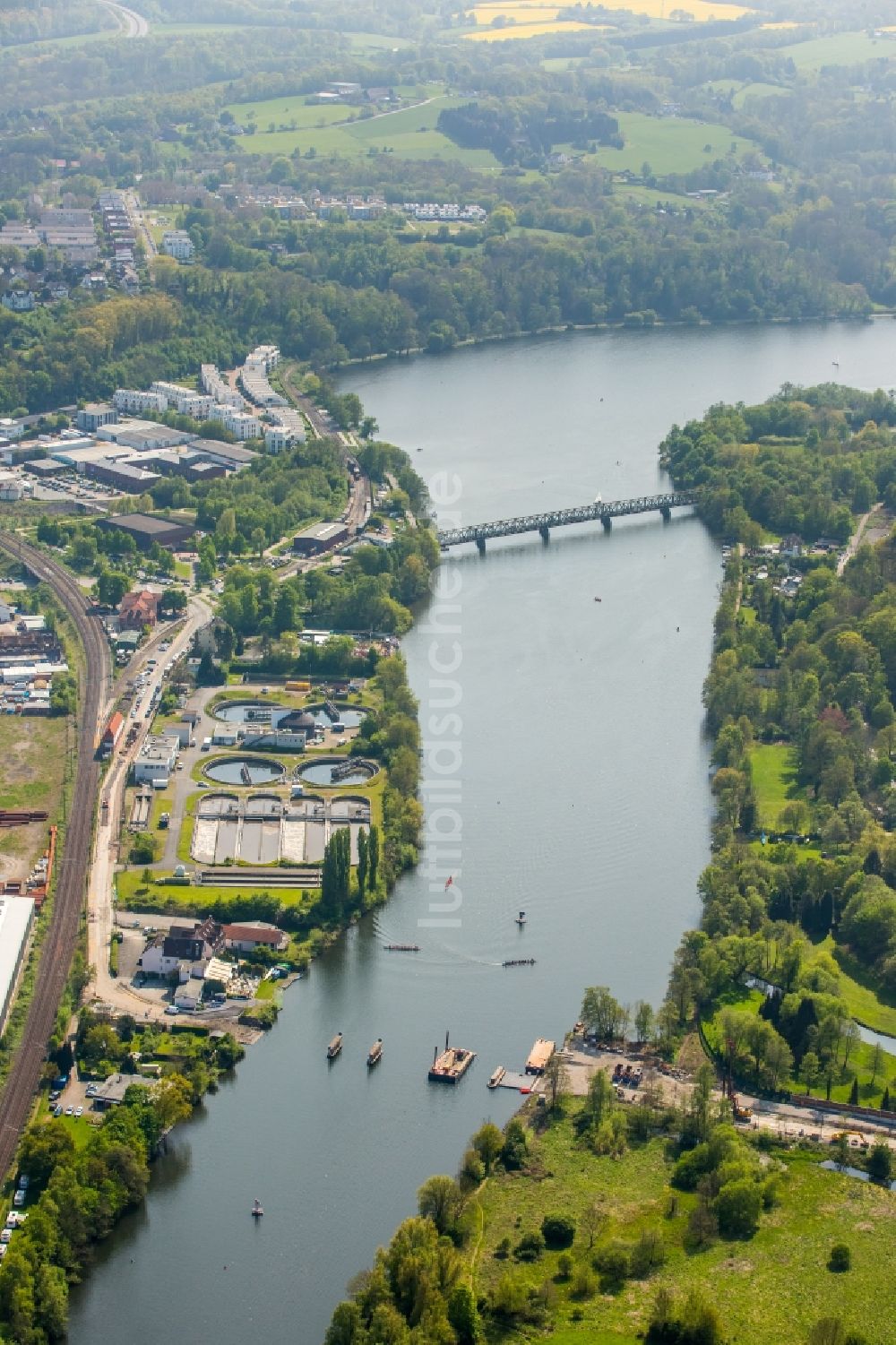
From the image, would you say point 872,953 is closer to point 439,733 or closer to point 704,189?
point 439,733

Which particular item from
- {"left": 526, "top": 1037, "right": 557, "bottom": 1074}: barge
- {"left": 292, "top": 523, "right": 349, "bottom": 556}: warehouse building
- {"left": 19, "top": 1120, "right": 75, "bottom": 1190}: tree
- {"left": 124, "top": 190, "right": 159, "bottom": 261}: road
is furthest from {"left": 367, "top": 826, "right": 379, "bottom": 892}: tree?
{"left": 124, "top": 190, "right": 159, "bottom": 261}: road

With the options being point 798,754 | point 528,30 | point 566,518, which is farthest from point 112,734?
point 528,30

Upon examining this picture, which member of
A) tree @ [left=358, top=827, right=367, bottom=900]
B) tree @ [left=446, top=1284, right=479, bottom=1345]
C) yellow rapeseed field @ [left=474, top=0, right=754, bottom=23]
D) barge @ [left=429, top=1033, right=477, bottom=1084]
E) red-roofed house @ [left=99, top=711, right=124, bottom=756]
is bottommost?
tree @ [left=446, top=1284, right=479, bottom=1345]

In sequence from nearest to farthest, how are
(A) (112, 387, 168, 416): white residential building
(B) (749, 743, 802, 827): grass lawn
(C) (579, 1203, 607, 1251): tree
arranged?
1. (C) (579, 1203, 607, 1251): tree
2. (B) (749, 743, 802, 827): grass lawn
3. (A) (112, 387, 168, 416): white residential building

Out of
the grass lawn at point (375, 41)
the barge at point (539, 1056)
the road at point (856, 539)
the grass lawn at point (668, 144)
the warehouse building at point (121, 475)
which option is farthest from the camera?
the grass lawn at point (375, 41)

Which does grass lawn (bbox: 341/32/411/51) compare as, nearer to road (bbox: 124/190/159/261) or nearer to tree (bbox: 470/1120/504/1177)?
road (bbox: 124/190/159/261)

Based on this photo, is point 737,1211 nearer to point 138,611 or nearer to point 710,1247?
point 710,1247

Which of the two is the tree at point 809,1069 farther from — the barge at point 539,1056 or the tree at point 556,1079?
the barge at point 539,1056

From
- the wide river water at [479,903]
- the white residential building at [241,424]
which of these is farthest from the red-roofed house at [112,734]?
Answer: the white residential building at [241,424]
